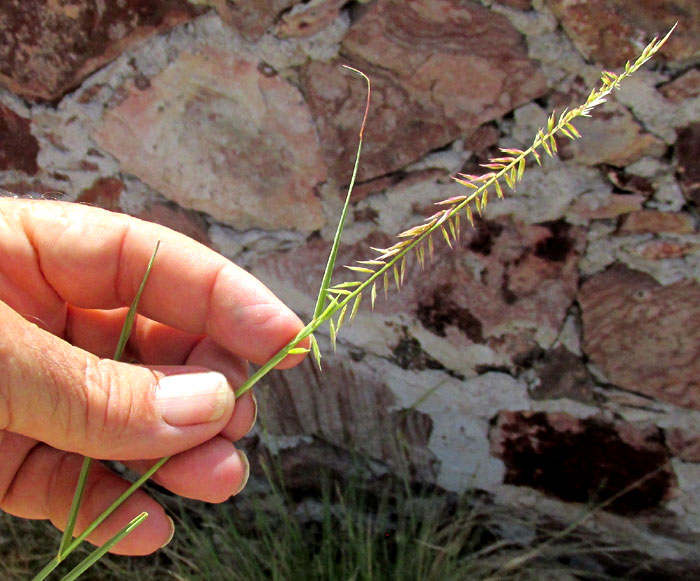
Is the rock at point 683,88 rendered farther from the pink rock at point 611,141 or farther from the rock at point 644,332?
the rock at point 644,332

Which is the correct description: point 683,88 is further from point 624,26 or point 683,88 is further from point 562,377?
point 562,377

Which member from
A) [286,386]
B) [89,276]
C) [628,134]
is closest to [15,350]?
[89,276]

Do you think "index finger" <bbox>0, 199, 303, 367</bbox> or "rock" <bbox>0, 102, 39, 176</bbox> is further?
"rock" <bbox>0, 102, 39, 176</bbox>

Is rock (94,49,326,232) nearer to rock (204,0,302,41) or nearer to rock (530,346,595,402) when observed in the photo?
rock (204,0,302,41)

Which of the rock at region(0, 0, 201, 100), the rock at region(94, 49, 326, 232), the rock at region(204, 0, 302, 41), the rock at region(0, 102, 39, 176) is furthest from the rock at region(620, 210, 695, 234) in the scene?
the rock at region(0, 102, 39, 176)

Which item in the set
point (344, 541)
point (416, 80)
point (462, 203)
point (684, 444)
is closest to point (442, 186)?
point (416, 80)

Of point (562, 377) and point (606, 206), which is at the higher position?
point (606, 206)
